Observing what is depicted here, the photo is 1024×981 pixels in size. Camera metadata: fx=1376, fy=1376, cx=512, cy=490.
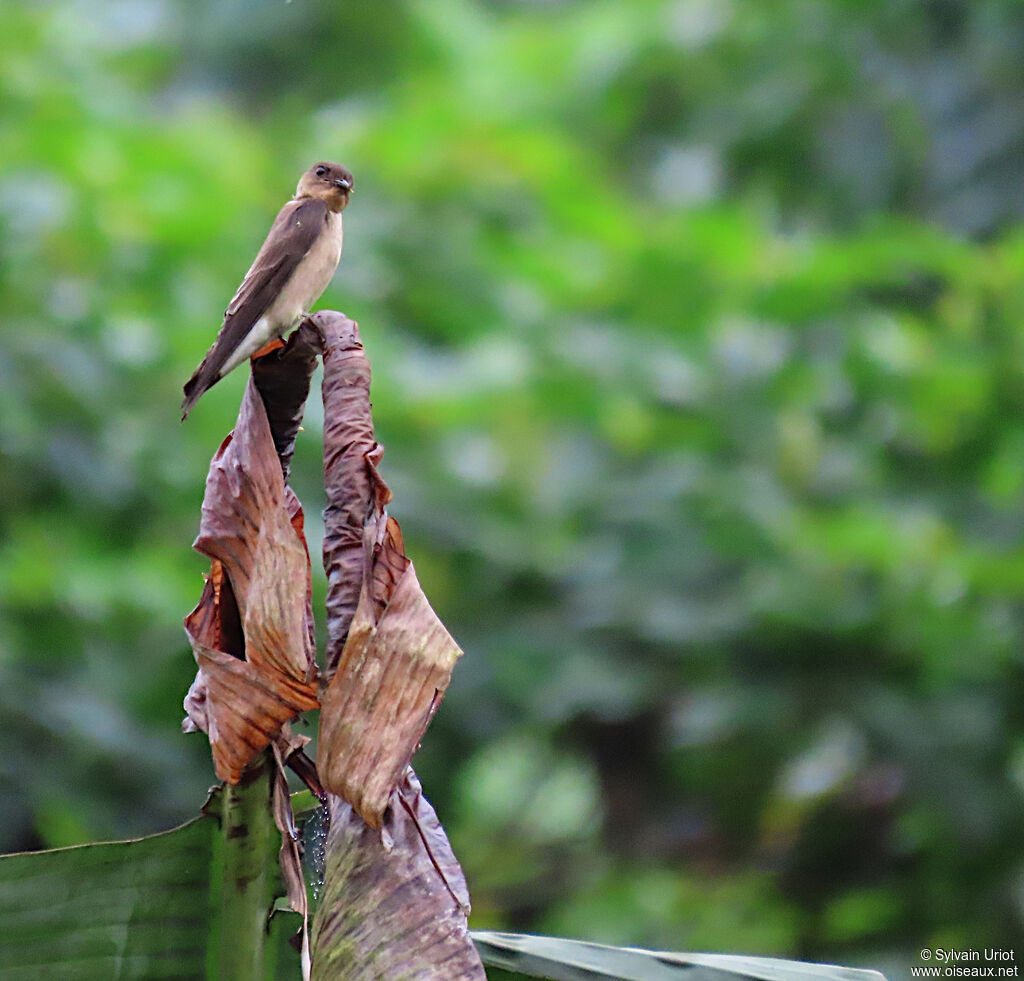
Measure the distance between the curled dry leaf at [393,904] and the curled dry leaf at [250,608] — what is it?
5cm

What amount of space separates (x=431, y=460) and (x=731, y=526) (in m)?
0.56

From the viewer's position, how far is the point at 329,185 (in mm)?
963

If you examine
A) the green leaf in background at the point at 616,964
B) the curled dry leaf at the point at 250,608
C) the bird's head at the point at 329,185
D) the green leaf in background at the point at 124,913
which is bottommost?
the green leaf in background at the point at 616,964

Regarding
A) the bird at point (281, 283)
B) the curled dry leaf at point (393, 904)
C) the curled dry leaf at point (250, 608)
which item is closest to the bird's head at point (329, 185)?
the bird at point (281, 283)

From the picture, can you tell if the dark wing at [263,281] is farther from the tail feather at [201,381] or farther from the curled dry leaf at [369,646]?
→ the curled dry leaf at [369,646]

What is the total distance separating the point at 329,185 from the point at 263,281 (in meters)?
0.17

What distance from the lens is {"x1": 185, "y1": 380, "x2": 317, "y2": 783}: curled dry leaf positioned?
0.52 meters

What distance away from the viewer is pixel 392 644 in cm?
50

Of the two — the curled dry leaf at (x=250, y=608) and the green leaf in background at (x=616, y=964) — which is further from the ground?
the curled dry leaf at (x=250, y=608)

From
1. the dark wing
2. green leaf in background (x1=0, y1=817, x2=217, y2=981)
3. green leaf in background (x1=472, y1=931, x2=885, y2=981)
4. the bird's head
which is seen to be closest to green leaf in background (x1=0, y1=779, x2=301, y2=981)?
green leaf in background (x1=0, y1=817, x2=217, y2=981)

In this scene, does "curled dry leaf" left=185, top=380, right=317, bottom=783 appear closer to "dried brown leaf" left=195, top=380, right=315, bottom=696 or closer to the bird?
"dried brown leaf" left=195, top=380, right=315, bottom=696

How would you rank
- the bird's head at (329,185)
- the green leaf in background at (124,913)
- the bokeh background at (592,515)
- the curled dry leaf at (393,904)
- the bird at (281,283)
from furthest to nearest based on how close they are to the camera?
the bokeh background at (592,515)
the bird's head at (329,185)
the bird at (281,283)
the green leaf in background at (124,913)
the curled dry leaf at (393,904)

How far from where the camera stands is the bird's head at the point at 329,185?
95 centimetres

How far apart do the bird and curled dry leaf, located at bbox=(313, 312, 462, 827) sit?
9.5 inches
